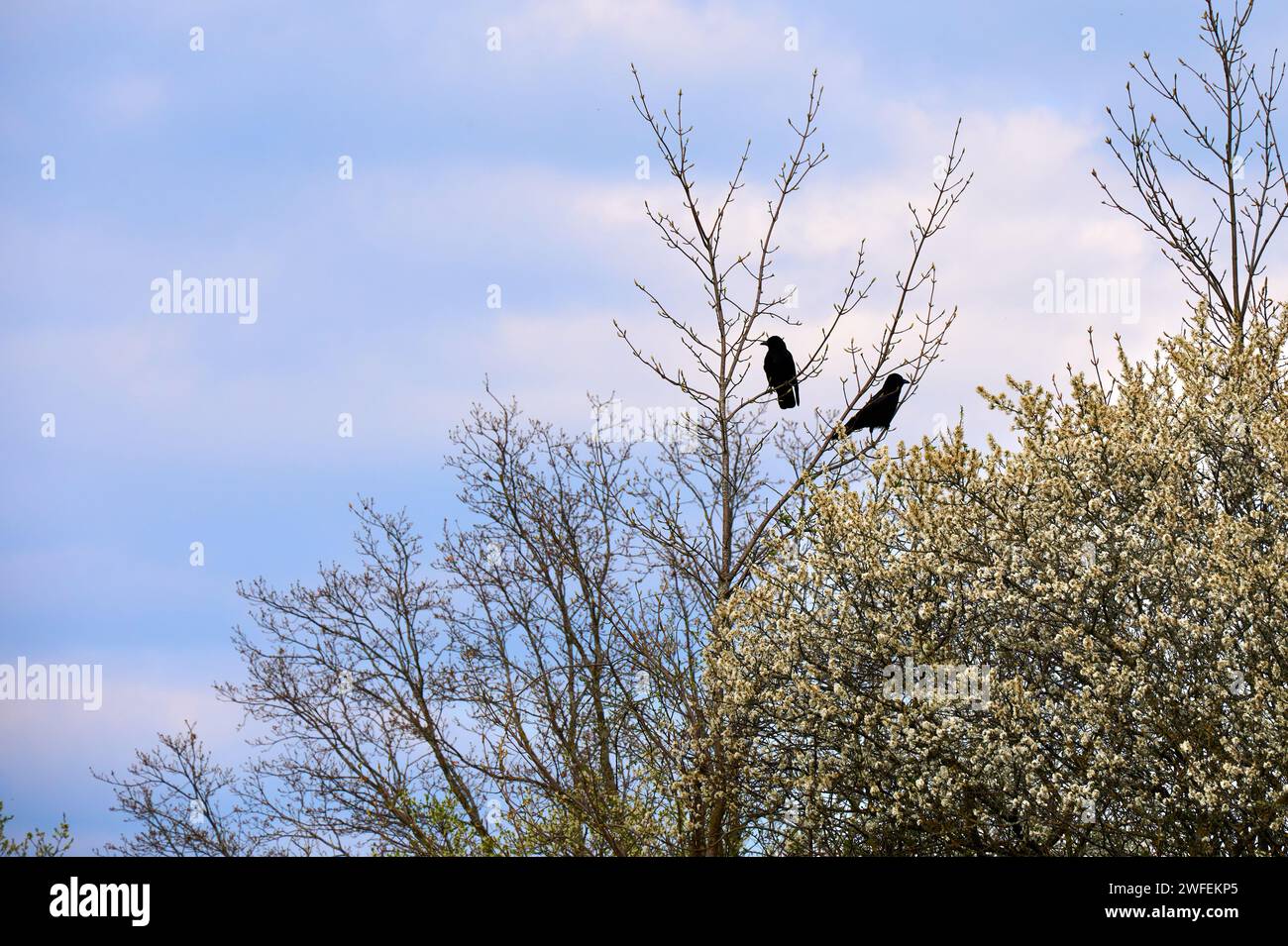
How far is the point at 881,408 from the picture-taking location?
10828mm

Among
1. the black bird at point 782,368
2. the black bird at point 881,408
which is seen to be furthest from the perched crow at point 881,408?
the black bird at point 782,368

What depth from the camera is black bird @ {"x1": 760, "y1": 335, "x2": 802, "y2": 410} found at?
11680 millimetres

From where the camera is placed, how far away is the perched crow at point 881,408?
10.5m

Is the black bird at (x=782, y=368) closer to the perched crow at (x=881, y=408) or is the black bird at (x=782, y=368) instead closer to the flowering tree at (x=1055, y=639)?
the perched crow at (x=881, y=408)

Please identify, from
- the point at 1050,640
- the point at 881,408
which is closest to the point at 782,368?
the point at 881,408

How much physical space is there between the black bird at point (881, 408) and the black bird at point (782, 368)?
0.89 meters

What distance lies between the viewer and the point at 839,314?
35.0ft

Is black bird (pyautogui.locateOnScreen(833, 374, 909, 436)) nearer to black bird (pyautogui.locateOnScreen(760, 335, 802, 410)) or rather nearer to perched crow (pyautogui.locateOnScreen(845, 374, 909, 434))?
perched crow (pyautogui.locateOnScreen(845, 374, 909, 434))

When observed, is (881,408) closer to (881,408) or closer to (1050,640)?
(881,408)

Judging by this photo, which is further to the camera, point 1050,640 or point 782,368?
point 782,368

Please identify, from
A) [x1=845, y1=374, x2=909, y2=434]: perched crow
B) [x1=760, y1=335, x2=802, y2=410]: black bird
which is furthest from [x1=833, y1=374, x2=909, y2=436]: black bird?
[x1=760, y1=335, x2=802, y2=410]: black bird
